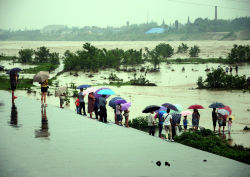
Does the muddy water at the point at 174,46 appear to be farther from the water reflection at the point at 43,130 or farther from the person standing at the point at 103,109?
the water reflection at the point at 43,130

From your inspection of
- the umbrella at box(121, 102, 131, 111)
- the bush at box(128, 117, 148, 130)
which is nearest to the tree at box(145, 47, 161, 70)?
the bush at box(128, 117, 148, 130)

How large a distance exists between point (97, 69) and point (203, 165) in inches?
1566

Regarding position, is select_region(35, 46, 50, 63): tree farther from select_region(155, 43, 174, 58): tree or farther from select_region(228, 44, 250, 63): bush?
select_region(228, 44, 250, 63): bush

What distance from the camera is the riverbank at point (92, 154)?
8.38 metres

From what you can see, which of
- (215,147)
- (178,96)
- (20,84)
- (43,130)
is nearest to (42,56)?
(20,84)

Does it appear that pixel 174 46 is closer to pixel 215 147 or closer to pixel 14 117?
pixel 14 117

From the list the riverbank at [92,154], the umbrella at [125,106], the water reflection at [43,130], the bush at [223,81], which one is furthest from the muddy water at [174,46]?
the riverbank at [92,154]

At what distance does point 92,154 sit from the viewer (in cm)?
955

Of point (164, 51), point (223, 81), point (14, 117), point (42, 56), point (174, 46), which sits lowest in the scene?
point (14, 117)

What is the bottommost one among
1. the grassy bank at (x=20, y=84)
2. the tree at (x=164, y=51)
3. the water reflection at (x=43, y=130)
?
the water reflection at (x=43, y=130)

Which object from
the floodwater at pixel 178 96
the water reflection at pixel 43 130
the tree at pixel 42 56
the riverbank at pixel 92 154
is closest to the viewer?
the riverbank at pixel 92 154

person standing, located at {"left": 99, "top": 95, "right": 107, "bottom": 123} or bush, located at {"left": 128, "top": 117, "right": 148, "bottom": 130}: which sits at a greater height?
person standing, located at {"left": 99, "top": 95, "right": 107, "bottom": 123}

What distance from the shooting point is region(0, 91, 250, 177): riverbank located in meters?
8.38

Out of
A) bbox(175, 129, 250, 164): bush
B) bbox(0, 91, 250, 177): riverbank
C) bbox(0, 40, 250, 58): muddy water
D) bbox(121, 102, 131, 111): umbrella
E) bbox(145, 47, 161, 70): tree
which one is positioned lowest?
bbox(175, 129, 250, 164): bush
